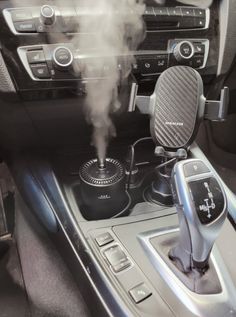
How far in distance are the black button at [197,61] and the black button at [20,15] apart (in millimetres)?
295

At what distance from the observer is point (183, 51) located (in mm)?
674

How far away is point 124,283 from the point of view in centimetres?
54

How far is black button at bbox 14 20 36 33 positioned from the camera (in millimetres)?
594

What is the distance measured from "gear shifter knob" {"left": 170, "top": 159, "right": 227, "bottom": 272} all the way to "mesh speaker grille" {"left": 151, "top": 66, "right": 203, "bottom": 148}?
0.13 metres

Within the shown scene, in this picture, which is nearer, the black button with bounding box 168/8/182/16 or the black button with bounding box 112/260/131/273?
the black button with bounding box 112/260/131/273

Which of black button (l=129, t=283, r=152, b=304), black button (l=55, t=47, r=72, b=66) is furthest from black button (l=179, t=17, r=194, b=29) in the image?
black button (l=129, t=283, r=152, b=304)

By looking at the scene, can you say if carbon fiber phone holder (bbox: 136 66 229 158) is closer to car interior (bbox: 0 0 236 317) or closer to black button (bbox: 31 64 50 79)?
car interior (bbox: 0 0 236 317)

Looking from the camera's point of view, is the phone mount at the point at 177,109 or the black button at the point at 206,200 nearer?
the black button at the point at 206,200

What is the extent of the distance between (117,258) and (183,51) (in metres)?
0.37

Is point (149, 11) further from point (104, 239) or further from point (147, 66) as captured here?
point (104, 239)

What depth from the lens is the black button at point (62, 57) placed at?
607 millimetres

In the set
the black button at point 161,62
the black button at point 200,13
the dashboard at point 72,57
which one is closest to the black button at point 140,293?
the dashboard at point 72,57

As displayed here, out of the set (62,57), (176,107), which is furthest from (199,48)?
(62,57)

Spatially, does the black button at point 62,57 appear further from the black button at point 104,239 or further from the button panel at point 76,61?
the black button at point 104,239
